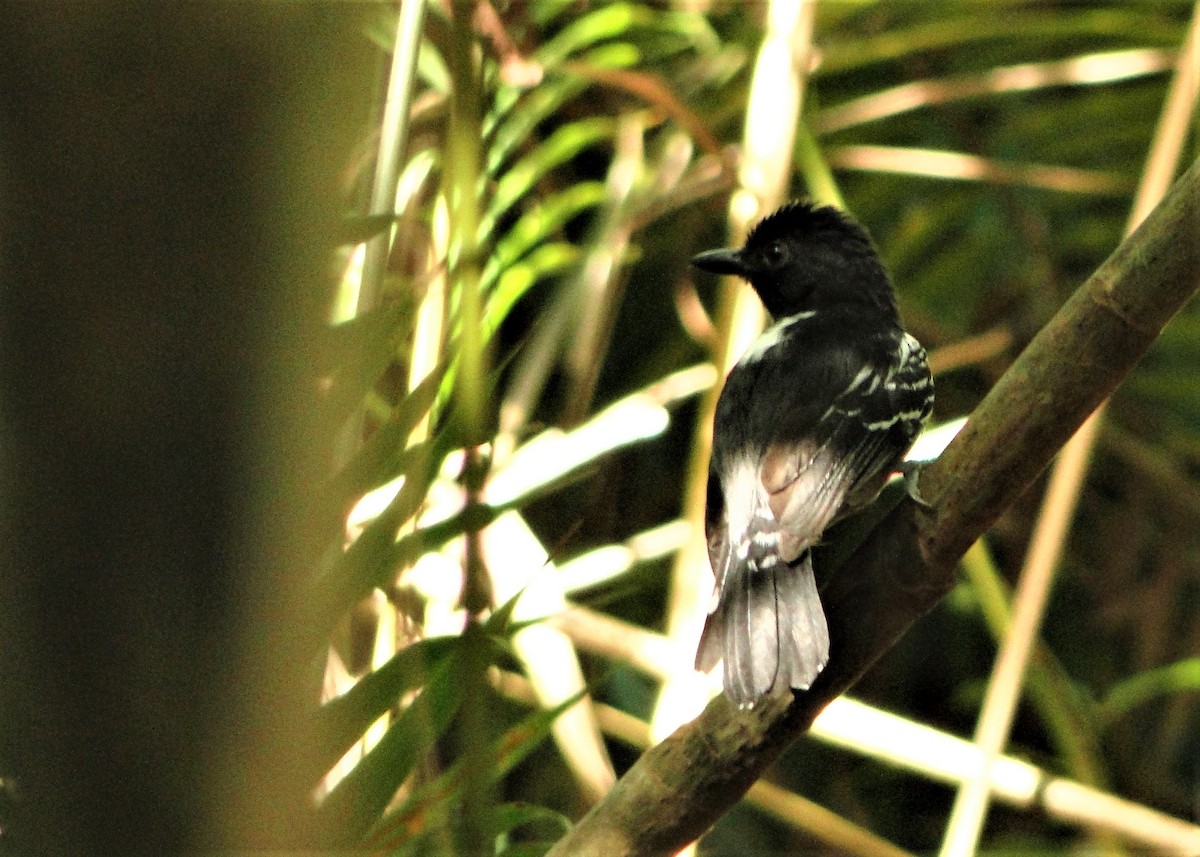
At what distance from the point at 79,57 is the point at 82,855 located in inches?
10.4

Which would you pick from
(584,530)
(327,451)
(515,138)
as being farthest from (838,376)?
(327,451)

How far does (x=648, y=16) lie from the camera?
123 inches

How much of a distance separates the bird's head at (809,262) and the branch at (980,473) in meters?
1.28

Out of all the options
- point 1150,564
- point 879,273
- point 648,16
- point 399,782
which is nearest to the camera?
point 399,782

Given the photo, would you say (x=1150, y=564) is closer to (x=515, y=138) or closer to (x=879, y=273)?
(x=879, y=273)

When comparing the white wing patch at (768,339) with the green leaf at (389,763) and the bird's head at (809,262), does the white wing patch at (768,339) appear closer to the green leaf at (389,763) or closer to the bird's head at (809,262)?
the bird's head at (809,262)

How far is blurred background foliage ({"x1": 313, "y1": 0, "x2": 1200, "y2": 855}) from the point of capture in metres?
2.41

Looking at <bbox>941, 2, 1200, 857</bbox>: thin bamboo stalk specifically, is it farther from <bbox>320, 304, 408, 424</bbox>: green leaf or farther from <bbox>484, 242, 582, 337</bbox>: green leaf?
<bbox>320, 304, 408, 424</bbox>: green leaf

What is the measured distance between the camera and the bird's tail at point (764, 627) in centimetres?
149

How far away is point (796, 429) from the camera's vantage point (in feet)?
7.09

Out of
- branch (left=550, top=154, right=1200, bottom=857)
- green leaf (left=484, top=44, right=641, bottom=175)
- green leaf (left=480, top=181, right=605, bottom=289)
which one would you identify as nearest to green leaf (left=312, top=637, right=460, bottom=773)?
branch (left=550, top=154, right=1200, bottom=857)

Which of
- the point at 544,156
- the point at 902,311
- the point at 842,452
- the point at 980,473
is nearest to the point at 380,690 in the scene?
the point at 980,473

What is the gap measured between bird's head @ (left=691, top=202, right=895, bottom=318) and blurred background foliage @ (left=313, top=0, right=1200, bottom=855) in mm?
185

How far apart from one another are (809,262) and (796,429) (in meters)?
0.68
